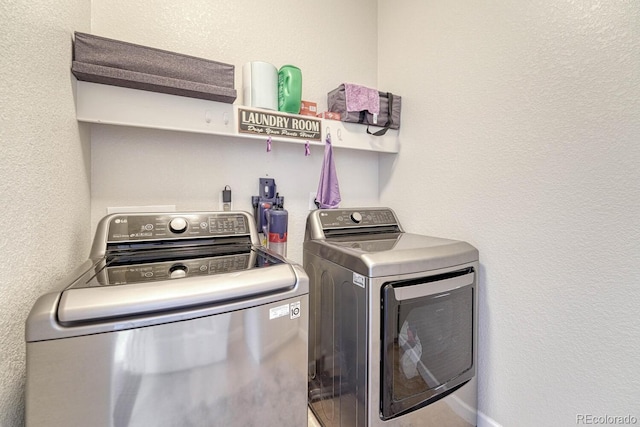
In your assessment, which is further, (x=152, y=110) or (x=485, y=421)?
(x=485, y=421)

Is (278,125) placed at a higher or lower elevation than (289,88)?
lower

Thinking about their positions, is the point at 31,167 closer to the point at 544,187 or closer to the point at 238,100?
the point at 238,100

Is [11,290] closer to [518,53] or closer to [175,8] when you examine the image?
[175,8]

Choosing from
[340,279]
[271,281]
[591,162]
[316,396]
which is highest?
[591,162]

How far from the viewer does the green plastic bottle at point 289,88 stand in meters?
1.47

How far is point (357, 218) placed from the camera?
162 cm

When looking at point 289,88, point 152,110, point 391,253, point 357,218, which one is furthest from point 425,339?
point 152,110

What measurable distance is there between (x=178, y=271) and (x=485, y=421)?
1540 mm

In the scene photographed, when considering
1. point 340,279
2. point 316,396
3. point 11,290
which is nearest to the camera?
point 11,290

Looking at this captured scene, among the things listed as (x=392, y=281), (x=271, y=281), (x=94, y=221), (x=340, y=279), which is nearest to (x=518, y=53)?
(x=392, y=281)

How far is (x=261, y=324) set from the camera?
2.53ft

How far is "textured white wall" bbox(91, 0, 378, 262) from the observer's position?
1.32 m

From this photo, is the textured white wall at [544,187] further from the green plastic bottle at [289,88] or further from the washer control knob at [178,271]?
the washer control knob at [178,271]

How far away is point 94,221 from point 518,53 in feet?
6.71
